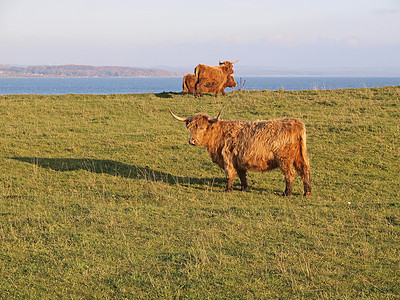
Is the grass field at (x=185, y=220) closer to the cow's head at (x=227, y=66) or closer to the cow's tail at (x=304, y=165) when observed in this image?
the cow's tail at (x=304, y=165)

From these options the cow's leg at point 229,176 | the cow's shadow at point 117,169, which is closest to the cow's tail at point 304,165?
the cow's leg at point 229,176

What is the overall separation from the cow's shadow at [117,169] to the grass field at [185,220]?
0.06 m

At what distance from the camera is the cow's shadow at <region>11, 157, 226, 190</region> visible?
11102 millimetres

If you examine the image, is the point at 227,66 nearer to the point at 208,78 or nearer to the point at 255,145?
the point at 208,78

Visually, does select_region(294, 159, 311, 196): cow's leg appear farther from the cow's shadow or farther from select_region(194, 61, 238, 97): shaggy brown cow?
select_region(194, 61, 238, 97): shaggy brown cow

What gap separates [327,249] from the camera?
6504 millimetres

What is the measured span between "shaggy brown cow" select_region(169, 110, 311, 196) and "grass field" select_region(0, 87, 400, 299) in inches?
24.7

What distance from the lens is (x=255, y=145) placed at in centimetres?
984

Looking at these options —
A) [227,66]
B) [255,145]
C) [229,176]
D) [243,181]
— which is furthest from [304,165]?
[227,66]

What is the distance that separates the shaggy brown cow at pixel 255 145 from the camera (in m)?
9.69

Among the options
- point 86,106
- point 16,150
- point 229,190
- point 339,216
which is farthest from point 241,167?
point 86,106

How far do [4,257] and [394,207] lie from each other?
288 inches

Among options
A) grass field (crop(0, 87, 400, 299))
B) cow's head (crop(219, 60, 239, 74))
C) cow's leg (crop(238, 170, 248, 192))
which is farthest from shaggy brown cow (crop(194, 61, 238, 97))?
cow's leg (crop(238, 170, 248, 192))

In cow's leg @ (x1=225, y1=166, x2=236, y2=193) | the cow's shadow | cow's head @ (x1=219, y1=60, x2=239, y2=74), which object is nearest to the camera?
cow's leg @ (x1=225, y1=166, x2=236, y2=193)
